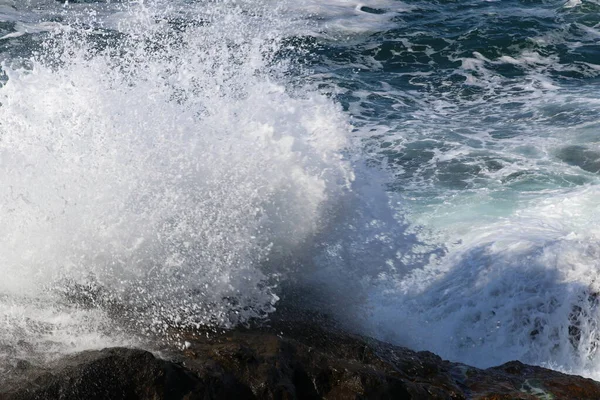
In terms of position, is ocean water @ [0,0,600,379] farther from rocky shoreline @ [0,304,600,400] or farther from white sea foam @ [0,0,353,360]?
rocky shoreline @ [0,304,600,400]

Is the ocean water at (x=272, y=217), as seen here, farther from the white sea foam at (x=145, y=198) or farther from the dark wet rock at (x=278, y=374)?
the dark wet rock at (x=278, y=374)

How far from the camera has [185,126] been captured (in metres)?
6.81

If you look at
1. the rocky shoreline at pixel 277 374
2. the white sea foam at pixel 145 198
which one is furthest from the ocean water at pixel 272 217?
the rocky shoreline at pixel 277 374

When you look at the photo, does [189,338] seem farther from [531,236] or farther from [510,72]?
[510,72]

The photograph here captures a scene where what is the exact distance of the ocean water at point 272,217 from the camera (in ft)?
16.9

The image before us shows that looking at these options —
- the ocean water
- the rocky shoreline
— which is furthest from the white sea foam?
the rocky shoreline

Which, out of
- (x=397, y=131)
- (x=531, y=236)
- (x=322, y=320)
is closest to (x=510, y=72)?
(x=397, y=131)

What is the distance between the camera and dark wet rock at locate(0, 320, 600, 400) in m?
3.57

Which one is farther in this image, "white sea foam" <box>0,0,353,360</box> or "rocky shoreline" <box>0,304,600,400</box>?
"white sea foam" <box>0,0,353,360</box>

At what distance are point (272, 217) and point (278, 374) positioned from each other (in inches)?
107

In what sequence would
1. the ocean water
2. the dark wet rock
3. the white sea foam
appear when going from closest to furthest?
the dark wet rock → the white sea foam → the ocean water

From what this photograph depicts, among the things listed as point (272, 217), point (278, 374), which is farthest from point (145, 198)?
point (278, 374)

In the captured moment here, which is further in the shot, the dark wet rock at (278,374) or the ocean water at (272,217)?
the ocean water at (272,217)

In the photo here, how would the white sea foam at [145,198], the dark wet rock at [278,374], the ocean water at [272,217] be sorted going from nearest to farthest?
the dark wet rock at [278,374] → the white sea foam at [145,198] → the ocean water at [272,217]
